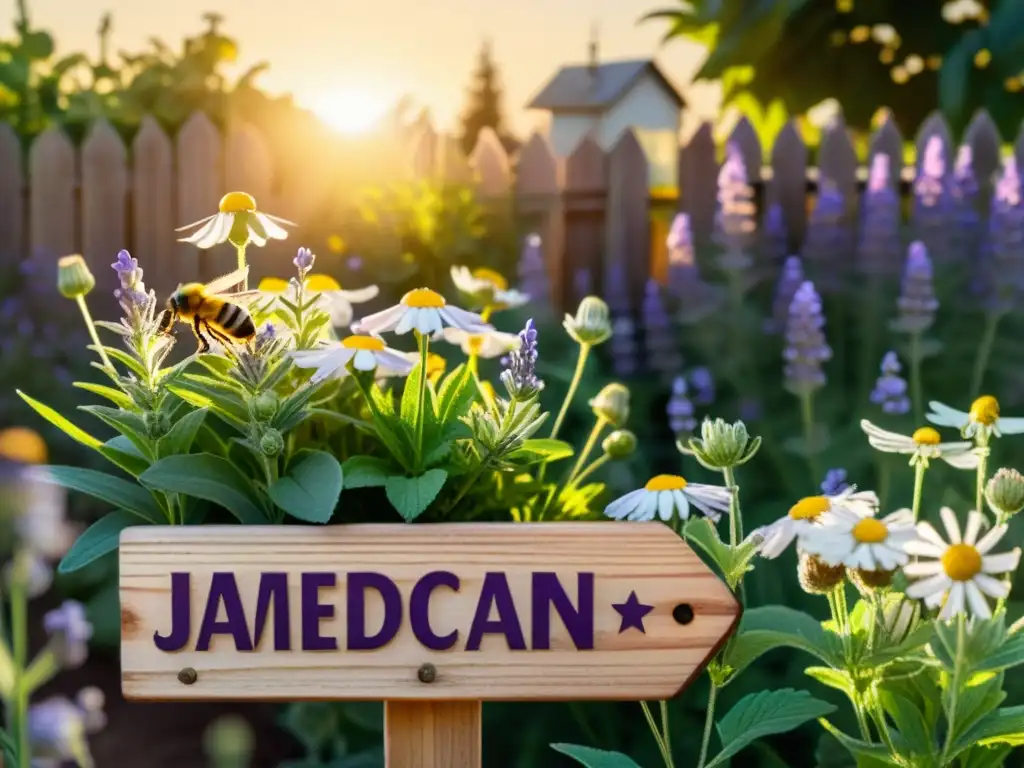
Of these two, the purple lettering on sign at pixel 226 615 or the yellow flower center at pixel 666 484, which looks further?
the yellow flower center at pixel 666 484

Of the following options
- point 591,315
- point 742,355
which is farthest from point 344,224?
point 591,315

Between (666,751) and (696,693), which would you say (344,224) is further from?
(666,751)

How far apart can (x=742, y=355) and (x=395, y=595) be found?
2661mm

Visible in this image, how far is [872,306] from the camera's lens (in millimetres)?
3871

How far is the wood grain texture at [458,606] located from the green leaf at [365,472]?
4.6 inches

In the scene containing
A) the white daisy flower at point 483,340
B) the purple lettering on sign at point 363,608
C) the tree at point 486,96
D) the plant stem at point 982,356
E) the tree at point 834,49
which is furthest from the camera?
the tree at point 486,96

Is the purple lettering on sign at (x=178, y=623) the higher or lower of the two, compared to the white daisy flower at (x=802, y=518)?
lower

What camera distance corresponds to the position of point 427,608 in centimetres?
124

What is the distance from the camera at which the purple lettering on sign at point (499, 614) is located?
4.05 feet

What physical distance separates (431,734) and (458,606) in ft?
0.56

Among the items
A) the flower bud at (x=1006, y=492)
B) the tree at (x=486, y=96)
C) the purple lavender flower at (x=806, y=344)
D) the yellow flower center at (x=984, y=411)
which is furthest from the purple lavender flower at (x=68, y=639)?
the tree at (x=486, y=96)

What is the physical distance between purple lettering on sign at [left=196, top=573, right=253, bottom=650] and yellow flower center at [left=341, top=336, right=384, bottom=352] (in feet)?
0.98

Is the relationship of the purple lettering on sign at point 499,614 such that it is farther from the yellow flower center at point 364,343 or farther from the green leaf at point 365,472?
the yellow flower center at point 364,343

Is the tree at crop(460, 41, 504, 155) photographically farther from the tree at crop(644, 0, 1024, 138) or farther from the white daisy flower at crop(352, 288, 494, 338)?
the white daisy flower at crop(352, 288, 494, 338)
